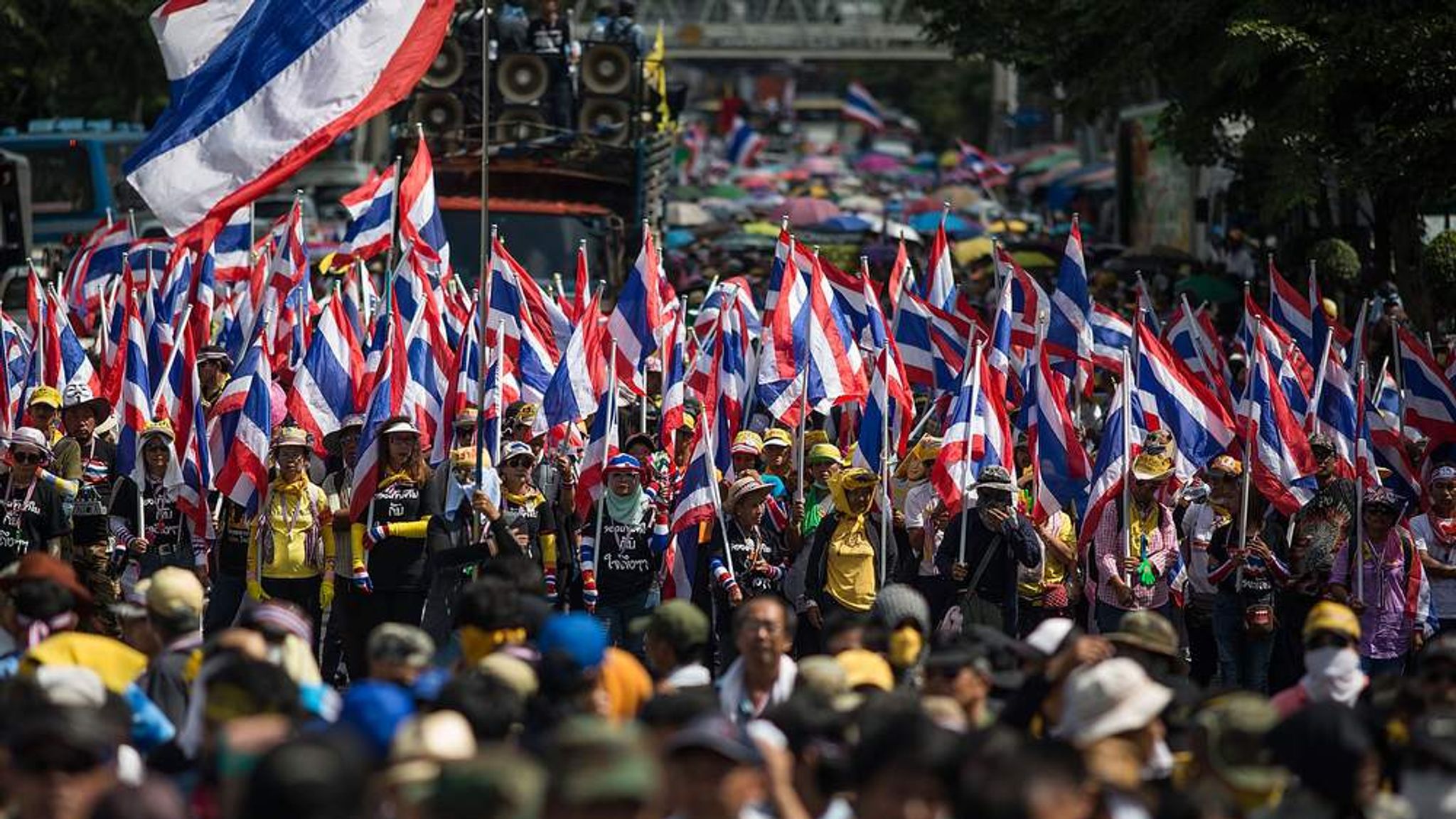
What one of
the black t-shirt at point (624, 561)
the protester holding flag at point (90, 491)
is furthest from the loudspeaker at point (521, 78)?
the black t-shirt at point (624, 561)

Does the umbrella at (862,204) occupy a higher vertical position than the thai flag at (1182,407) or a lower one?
lower

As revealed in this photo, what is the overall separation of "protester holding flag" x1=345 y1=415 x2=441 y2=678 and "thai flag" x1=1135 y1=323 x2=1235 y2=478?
3949 mm

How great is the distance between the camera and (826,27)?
3420 inches

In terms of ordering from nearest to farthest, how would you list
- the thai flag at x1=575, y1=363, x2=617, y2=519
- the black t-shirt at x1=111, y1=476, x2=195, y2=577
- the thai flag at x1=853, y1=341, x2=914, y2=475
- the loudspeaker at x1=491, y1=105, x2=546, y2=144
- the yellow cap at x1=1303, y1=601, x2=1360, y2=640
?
the yellow cap at x1=1303, y1=601, x2=1360, y2=640
the thai flag at x1=575, y1=363, x2=617, y2=519
the black t-shirt at x1=111, y1=476, x2=195, y2=577
the thai flag at x1=853, y1=341, x2=914, y2=475
the loudspeaker at x1=491, y1=105, x2=546, y2=144

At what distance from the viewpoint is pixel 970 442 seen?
43.0ft

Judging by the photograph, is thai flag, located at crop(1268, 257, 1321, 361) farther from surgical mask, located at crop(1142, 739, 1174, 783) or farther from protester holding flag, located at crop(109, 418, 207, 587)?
surgical mask, located at crop(1142, 739, 1174, 783)

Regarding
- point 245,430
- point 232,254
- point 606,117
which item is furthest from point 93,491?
point 606,117

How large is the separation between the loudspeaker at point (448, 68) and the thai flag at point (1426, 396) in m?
13.0

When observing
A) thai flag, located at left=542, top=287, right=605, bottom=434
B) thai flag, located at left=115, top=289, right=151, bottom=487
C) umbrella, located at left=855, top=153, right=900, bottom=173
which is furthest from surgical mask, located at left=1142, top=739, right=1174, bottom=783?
umbrella, located at left=855, top=153, right=900, bottom=173

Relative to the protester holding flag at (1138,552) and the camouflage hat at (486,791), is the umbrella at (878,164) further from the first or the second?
the camouflage hat at (486,791)

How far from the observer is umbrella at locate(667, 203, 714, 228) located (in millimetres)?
46875

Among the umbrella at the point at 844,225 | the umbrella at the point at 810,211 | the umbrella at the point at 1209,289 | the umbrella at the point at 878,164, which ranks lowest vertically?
the umbrella at the point at 878,164

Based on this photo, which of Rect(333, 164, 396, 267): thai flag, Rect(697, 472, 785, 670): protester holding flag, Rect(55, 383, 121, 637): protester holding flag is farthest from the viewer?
Rect(333, 164, 396, 267): thai flag

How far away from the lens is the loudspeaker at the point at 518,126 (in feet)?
89.5
